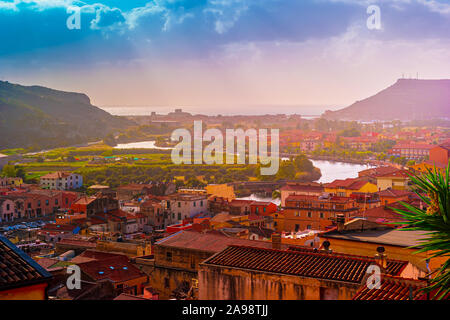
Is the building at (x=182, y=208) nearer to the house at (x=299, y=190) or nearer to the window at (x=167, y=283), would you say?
the house at (x=299, y=190)

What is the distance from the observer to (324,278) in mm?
2475

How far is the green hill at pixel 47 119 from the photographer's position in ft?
133

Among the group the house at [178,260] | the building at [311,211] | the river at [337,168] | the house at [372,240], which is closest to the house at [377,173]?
the building at [311,211]

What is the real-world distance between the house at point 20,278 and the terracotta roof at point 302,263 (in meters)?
1.17

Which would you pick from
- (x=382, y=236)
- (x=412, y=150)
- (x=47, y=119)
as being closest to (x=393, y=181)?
(x=382, y=236)

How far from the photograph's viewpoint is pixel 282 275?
8.26 feet

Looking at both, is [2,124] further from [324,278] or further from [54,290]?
[324,278]

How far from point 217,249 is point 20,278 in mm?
4312

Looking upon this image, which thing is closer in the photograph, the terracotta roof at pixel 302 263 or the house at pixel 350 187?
the terracotta roof at pixel 302 263

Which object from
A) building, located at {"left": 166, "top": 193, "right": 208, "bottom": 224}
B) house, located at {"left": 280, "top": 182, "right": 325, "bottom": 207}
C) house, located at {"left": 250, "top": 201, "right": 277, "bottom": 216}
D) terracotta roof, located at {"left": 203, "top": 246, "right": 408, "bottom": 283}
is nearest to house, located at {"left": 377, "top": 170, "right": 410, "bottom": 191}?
house, located at {"left": 280, "top": 182, "right": 325, "bottom": 207}

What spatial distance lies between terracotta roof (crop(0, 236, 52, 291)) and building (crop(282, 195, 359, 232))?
8.43 meters

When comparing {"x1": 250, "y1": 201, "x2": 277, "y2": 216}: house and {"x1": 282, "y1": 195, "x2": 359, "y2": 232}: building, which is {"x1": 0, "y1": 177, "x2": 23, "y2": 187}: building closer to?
{"x1": 250, "y1": 201, "x2": 277, "y2": 216}: house

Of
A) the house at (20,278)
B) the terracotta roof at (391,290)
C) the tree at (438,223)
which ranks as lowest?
the terracotta roof at (391,290)
